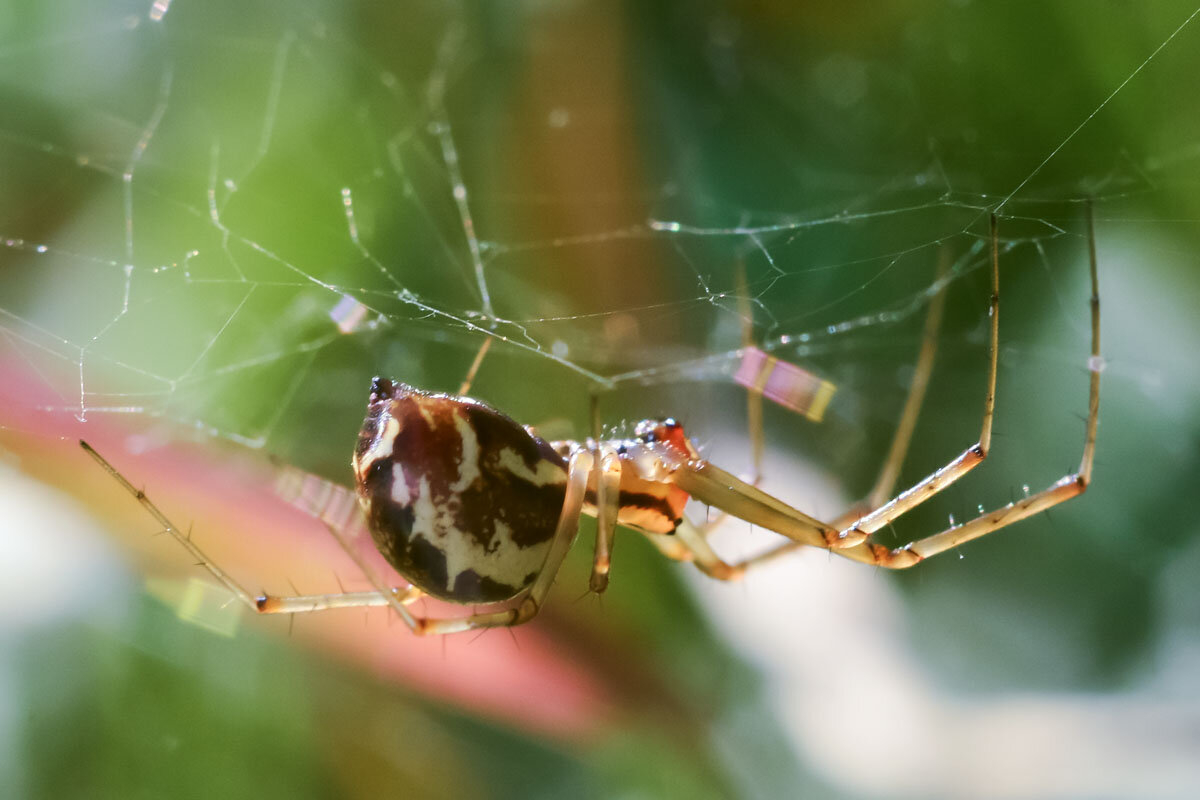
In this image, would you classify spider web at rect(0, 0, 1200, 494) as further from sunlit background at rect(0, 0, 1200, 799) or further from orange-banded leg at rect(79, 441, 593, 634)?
orange-banded leg at rect(79, 441, 593, 634)

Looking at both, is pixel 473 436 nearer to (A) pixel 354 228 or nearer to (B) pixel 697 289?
(B) pixel 697 289

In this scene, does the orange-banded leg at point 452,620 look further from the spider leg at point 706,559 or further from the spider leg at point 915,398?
the spider leg at point 915,398

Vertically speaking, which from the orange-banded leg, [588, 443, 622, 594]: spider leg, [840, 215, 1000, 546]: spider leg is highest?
[840, 215, 1000, 546]: spider leg

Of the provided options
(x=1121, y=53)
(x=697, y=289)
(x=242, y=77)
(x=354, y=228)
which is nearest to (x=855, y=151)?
(x=1121, y=53)

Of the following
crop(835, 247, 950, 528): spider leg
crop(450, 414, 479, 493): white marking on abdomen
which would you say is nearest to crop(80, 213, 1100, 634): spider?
crop(450, 414, 479, 493): white marking on abdomen

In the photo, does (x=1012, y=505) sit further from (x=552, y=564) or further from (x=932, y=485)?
(x=552, y=564)

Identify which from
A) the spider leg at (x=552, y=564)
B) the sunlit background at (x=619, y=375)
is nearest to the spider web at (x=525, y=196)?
the sunlit background at (x=619, y=375)
